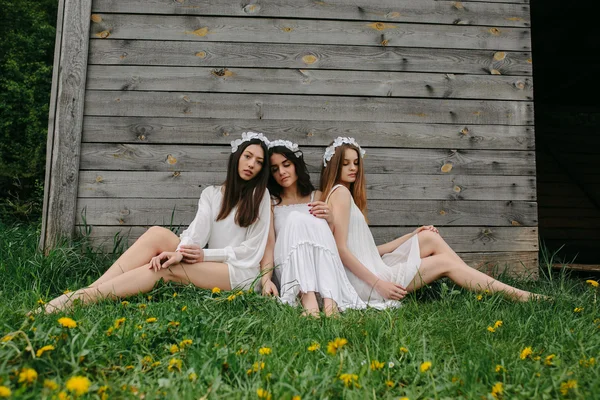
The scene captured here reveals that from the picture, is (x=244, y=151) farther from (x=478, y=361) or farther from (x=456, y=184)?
(x=478, y=361)

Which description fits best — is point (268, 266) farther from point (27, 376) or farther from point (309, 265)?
point (27, 376)

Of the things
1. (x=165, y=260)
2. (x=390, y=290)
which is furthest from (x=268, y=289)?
(x=390, y=290)

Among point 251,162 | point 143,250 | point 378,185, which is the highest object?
point 251,162

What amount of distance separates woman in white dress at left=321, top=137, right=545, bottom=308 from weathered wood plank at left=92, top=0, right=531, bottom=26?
3.99 feet

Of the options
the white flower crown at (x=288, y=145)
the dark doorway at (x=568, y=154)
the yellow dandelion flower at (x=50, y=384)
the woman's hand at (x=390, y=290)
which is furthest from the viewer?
the dark doorway at (x=568, y=154)

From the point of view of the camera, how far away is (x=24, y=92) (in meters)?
9.70

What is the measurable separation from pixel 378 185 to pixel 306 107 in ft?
2.88

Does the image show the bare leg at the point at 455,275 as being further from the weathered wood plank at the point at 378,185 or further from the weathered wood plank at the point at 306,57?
the weathered wood plank at the point at 306,57

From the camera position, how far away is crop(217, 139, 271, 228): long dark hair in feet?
10.2

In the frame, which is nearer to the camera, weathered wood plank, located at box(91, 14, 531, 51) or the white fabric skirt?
the white fabric skirt

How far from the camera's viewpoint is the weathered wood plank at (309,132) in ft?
11.7

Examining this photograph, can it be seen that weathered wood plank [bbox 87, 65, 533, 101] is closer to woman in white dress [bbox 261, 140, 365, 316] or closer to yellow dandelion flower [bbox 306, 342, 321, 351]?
woman in white dress [bbox 261, 140, 365, 316]

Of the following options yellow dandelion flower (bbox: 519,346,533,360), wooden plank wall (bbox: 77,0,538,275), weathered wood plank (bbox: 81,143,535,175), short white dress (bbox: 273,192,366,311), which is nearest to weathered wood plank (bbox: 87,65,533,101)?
wooden plank wall (bbox: 77,0,538,275)

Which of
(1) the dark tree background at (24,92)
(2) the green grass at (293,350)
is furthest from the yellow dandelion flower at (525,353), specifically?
(1) the dark tree background at (24,92)
